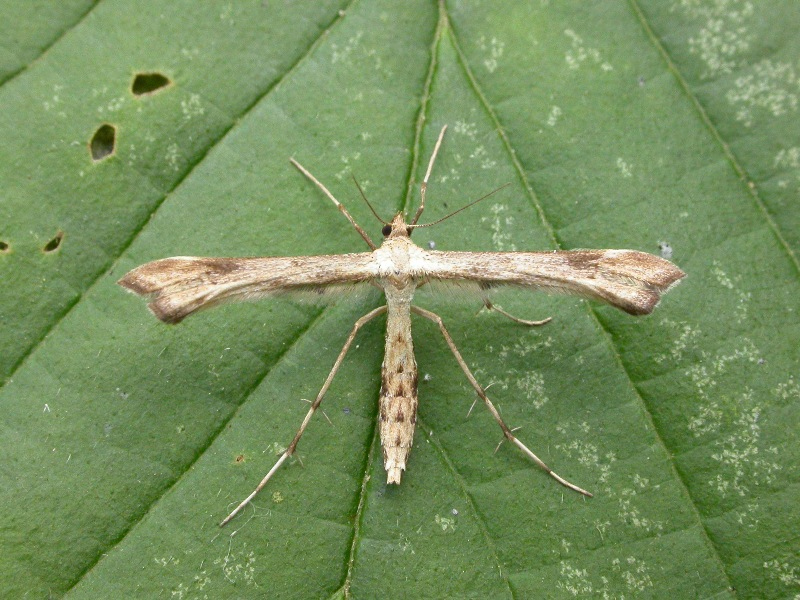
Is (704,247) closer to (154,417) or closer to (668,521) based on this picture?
(668,521)

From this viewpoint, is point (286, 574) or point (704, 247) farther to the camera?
point (704, 247)

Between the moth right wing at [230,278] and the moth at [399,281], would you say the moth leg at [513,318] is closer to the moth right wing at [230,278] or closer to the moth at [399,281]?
the moth at [399,281]

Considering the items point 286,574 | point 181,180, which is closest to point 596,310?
point 286,574

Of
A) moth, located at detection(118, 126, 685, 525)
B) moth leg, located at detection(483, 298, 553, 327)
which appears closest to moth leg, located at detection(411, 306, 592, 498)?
moth, located at detection(118, 126, 685, 525)

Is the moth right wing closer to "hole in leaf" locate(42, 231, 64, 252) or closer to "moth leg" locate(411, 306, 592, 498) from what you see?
"moth leg" locate(411, 306, 592, 498)

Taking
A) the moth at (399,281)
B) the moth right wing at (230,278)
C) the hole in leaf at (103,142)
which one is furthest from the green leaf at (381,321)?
the moth right wing at (230,278)
